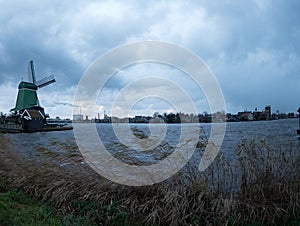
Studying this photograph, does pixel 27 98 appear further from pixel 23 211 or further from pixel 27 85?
pixel 23 211

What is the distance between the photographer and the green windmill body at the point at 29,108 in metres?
48.1

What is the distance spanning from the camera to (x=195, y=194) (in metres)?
5.71

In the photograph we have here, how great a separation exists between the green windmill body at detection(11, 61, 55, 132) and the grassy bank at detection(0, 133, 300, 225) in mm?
44719

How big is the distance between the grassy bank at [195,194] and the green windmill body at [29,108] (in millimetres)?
44719

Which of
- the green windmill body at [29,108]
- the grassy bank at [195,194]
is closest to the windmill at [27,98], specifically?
the green windmill body at [29,108]

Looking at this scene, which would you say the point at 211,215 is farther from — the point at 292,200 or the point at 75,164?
the point at 75,164

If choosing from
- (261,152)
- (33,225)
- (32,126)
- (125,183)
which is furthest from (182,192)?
(32,126)

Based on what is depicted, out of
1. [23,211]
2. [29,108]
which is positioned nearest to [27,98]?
[29,108]

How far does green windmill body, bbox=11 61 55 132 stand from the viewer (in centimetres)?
4809

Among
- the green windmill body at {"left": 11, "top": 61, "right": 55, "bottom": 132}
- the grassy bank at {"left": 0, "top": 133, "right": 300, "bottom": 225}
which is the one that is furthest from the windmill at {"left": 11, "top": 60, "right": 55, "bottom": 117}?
the grassy bank at {"left": 0, "top": 133, "right": 300, "bottom": 225}

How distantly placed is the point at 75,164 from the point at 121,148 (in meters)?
1.29

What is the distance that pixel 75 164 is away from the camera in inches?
279

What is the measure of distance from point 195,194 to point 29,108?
2034 inches

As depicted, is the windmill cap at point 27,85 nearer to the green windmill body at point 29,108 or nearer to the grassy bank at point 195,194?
the green windmill body at point 29,108
